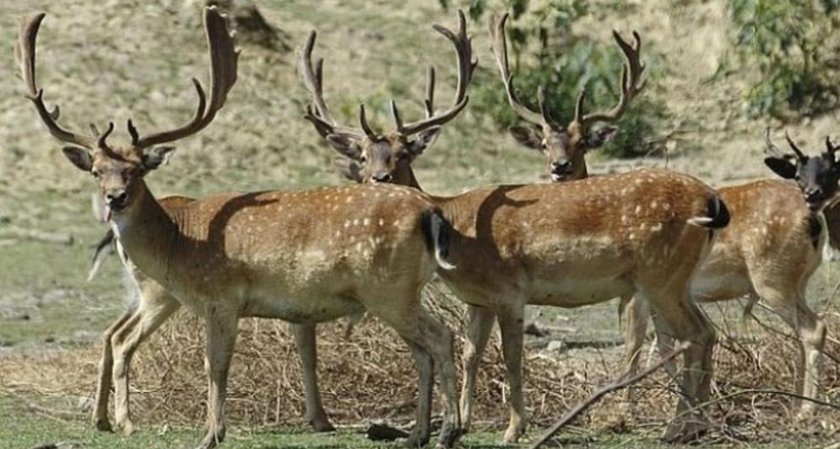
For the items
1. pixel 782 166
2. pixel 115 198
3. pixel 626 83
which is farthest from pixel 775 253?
pixel 115 198

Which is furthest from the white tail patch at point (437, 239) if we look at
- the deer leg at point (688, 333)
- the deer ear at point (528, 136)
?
the deer ear at point (528, 136)

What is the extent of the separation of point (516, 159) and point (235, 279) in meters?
16.7

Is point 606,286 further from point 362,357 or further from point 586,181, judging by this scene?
point 362,357

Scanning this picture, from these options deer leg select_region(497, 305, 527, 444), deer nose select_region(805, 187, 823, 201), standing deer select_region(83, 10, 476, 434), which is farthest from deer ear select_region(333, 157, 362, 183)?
deer nose select_region(805, 187, 823, 201)

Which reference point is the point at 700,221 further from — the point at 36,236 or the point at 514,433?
the point at 36,236

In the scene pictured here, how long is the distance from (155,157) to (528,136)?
436 cm

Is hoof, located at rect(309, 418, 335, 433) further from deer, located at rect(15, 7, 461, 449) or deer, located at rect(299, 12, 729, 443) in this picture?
deer, located at rect(15, 7, 461, 449)

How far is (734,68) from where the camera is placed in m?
33.5

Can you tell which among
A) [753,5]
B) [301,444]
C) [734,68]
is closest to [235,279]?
[301,444]

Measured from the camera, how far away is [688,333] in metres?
14.4

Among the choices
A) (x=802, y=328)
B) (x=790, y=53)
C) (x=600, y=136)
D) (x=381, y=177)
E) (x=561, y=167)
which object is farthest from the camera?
(x=790, y=53)

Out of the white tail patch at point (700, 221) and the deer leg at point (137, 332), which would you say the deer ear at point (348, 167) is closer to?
the deer leg at point (137, 332)

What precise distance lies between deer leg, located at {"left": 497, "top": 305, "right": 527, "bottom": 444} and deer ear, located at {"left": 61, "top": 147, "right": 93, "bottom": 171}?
8.34 ft

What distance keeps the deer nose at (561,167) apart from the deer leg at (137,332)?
3160mm
